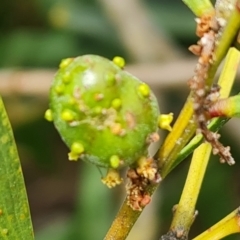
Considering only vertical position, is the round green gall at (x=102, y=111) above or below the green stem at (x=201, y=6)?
below

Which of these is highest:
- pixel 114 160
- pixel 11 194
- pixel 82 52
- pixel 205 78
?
pixel 205 78

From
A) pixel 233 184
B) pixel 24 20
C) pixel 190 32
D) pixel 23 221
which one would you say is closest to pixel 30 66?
pixel 24 20

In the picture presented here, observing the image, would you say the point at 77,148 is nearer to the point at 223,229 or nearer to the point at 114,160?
the point at 114,160

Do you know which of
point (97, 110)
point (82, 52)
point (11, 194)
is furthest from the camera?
point (82, 52)

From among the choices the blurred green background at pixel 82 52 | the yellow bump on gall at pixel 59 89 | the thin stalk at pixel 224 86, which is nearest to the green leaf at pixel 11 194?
the yellow bump on gall at pixel 59 89

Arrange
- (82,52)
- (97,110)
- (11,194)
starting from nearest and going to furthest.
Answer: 1. (97,110)
2. (11,194)
3. (82,52)

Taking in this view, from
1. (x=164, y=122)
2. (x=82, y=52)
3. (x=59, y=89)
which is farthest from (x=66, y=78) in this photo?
(x=82, y=52)

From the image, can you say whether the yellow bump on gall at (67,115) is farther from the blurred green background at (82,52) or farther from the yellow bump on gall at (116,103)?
the blurred green background at (82,52)
